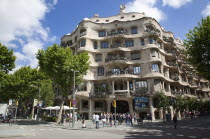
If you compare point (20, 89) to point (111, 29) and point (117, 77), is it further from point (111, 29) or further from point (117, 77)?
point (111, 29)

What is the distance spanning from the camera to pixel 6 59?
3042cm

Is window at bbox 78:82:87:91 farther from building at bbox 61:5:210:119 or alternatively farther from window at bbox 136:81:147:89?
window at bbox 136:81:147:89

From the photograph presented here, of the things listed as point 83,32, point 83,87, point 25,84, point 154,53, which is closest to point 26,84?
point 25,84

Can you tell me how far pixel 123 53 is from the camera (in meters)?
40.4

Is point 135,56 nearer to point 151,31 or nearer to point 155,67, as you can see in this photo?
point 155,67

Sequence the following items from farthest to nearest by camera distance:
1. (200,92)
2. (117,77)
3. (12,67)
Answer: (200,92) → (117,77) → (12,67)

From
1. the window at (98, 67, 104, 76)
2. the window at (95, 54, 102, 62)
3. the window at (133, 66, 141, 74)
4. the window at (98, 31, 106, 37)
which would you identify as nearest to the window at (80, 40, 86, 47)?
the window at (95, 54, 102, 62)

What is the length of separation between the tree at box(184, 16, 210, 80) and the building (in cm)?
1622

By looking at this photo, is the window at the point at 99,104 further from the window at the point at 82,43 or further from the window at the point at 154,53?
the window at the point at 154,53

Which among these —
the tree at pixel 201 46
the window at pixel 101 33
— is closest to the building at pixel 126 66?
the window at pixel 101 33

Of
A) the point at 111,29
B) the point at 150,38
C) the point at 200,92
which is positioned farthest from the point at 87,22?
the point at 200,92

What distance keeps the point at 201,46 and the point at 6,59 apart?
29832 millimetres

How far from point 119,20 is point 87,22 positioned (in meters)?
8.06

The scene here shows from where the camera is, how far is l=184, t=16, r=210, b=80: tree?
18608 mm
